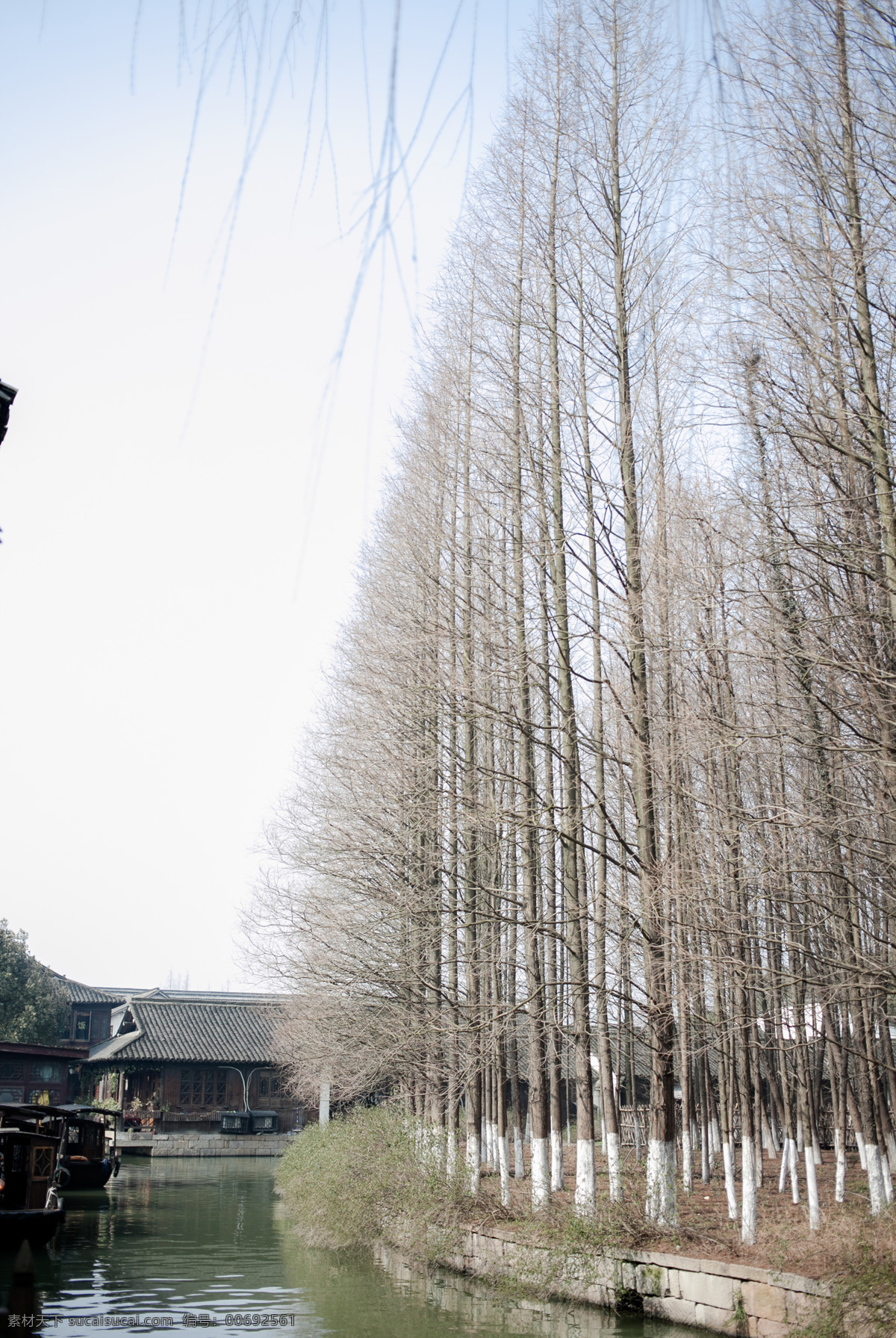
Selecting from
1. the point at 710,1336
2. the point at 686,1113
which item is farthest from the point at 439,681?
the point at 686,1113

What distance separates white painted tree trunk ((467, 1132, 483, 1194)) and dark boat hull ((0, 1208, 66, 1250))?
22.7 ft

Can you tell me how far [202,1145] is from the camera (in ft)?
130

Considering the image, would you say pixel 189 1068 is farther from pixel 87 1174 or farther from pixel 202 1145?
pixel 87 1174

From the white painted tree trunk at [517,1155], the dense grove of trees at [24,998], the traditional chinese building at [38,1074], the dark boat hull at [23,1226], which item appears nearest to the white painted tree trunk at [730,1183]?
the white painted tree trunk at [517,1155]

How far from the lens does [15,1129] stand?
18.7 metres

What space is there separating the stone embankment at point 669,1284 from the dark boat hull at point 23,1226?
8.19 meters

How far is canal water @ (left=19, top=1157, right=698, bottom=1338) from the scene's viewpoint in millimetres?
10492

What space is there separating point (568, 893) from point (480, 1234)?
4.27 meters

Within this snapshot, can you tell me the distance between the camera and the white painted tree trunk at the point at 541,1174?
12.3m

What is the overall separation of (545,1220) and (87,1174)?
20660mm

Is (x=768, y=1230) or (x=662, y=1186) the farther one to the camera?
(x=768, y=1230)

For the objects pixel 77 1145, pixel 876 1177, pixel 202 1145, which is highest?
pixel 876 1177

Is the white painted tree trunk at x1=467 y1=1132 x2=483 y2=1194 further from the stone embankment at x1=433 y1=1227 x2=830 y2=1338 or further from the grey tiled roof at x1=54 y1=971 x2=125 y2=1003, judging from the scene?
the grey tiled roof at x1=54 y1=971 x2=125 y2=1003

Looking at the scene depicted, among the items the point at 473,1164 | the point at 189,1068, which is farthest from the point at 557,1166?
the point at 189,1068
